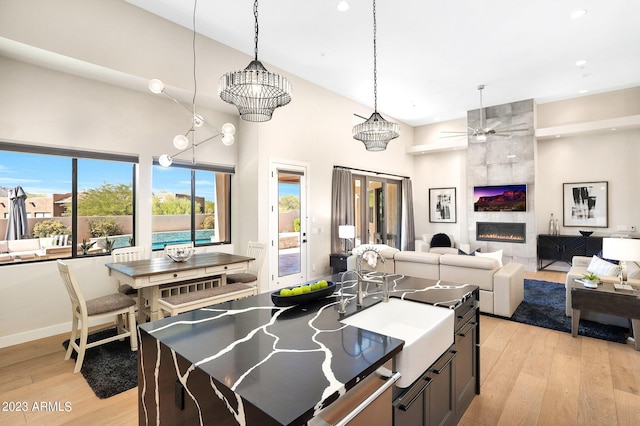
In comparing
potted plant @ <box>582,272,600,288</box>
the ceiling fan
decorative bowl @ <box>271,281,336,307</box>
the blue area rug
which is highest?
the ceiling fan

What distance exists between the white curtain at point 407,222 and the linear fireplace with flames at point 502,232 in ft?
5.61

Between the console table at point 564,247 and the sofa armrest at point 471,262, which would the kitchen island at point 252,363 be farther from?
the console table at point 564,247

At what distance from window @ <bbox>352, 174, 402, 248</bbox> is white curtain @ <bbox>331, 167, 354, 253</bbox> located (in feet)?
1.89

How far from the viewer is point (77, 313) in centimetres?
312

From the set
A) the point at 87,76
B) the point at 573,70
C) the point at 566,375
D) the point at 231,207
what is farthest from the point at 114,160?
the point at 573,70

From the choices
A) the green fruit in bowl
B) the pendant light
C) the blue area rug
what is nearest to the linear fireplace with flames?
the blue area rug

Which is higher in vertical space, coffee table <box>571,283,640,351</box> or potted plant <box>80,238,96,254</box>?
potted plant <box>80,238,96,254</box>

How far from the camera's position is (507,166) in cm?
753

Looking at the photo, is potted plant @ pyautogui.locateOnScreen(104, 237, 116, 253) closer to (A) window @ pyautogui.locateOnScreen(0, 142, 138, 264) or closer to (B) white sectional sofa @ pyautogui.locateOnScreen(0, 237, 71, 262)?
(A) window @ pyautogui.locateOnScreen(0, 142, 138, 264)

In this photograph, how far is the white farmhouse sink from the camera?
4.65ft

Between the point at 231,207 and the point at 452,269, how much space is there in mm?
3915

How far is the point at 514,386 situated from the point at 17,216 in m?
5.69

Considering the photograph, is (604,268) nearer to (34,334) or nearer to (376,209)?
(376,209)

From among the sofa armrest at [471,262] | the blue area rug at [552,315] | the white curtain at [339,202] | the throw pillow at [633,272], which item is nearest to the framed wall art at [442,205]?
the blue area rug at [552,315]
